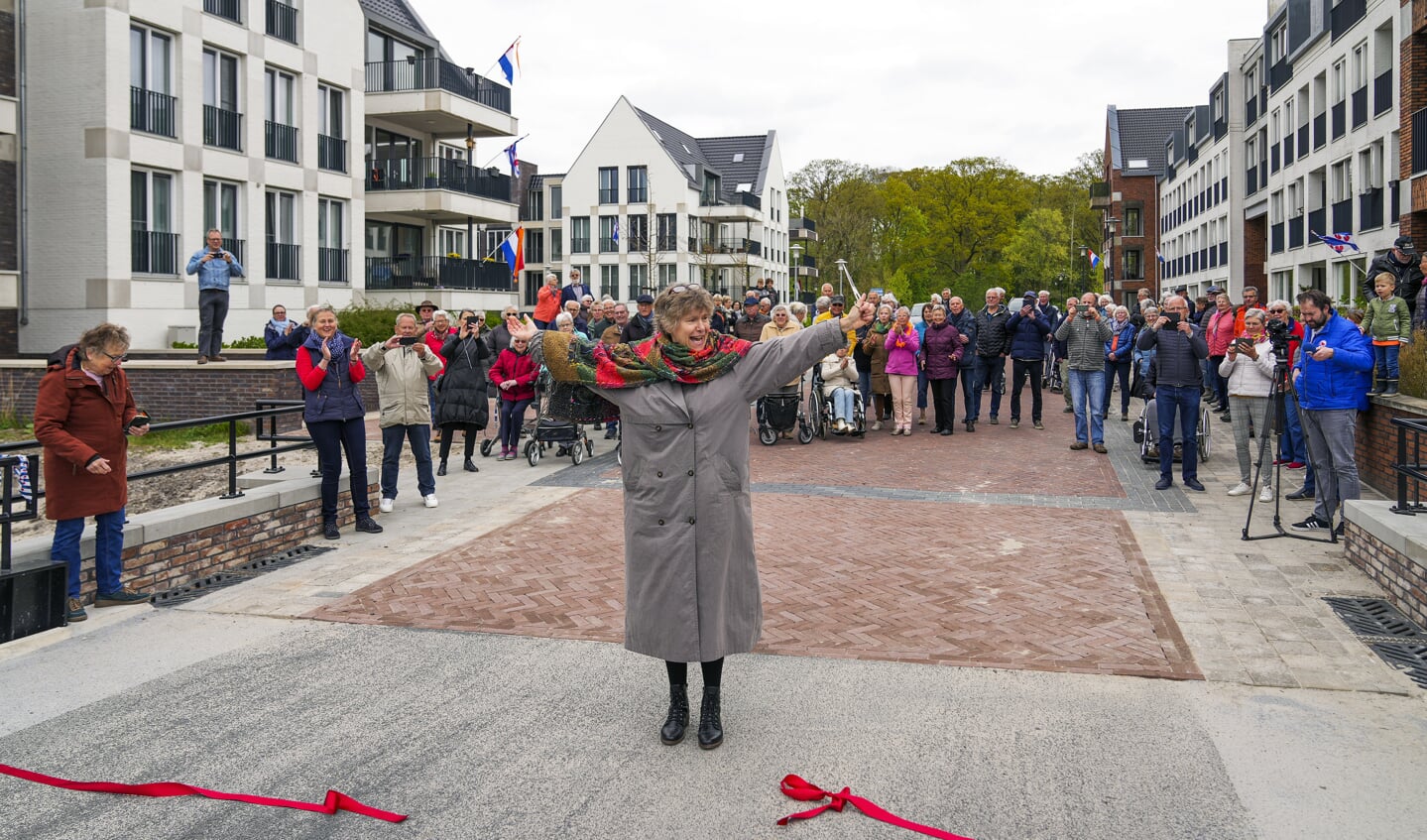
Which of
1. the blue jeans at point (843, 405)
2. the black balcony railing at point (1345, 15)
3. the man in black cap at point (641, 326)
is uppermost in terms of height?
the black balcony railing at point (1345, 15)

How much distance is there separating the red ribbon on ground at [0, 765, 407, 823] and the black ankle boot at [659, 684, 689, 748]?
1244 mm

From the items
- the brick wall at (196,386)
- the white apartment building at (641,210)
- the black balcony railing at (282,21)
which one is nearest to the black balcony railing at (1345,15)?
the black balcony railing at (282,21)

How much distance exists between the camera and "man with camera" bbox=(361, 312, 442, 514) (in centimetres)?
1111

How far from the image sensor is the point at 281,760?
192 inches

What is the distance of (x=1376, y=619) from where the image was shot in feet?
23.1

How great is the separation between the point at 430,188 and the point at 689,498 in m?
32.2

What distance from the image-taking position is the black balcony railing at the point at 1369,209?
30062 millimetres

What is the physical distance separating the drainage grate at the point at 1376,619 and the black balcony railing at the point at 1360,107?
2852 centimetres

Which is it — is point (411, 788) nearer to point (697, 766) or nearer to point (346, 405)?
point (697, 766)

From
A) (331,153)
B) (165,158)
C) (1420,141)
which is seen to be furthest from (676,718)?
(331,153)

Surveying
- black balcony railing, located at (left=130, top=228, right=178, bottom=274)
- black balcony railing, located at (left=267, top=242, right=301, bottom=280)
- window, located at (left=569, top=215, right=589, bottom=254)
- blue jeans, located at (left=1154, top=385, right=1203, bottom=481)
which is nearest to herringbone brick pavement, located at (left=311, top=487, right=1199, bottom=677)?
blue jeans, located at (left=1154, top=385, right=1203, bottom=481)

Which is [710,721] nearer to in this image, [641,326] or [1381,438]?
[1381,438]

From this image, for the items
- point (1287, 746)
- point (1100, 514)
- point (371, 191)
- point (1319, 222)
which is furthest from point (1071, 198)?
point (1287, 746)

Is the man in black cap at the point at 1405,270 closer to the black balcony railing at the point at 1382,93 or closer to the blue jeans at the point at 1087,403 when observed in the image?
the blue jeans at the point at 1087,403
